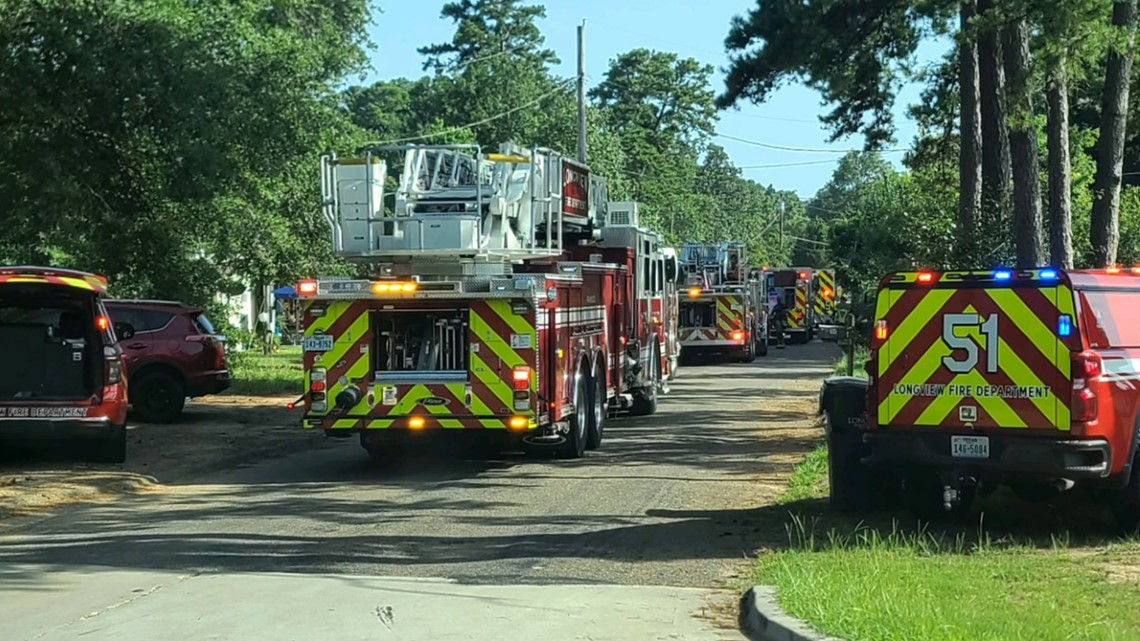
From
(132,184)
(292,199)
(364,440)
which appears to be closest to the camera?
(364,440)

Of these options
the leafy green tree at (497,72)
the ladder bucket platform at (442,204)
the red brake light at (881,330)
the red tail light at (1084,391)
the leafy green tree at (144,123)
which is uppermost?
the leafy green tree at (497,72)

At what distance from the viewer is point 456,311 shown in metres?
14.9

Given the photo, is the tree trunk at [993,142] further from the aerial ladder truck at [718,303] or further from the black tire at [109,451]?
the aerial ladder truck at [718,303]

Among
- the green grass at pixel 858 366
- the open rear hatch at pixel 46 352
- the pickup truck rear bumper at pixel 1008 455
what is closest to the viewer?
the pickup truck rear bumper at pixel 1008 455

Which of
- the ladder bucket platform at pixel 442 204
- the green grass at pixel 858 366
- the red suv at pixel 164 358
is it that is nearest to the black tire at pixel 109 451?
the ladder bucket platform at pixel 442 204

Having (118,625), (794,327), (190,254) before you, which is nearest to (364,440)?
(118,625)

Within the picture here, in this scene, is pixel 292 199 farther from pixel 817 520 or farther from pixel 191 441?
pixel 817 520

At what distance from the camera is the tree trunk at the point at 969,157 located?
2084 centimetres

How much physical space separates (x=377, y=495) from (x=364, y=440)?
2.23m

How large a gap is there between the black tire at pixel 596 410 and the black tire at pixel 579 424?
15 centimetres

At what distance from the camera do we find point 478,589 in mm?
9203

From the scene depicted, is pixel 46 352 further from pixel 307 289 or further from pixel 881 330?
pixel 881 330

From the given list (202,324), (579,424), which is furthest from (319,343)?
(202,324)

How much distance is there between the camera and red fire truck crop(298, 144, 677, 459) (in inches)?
573
